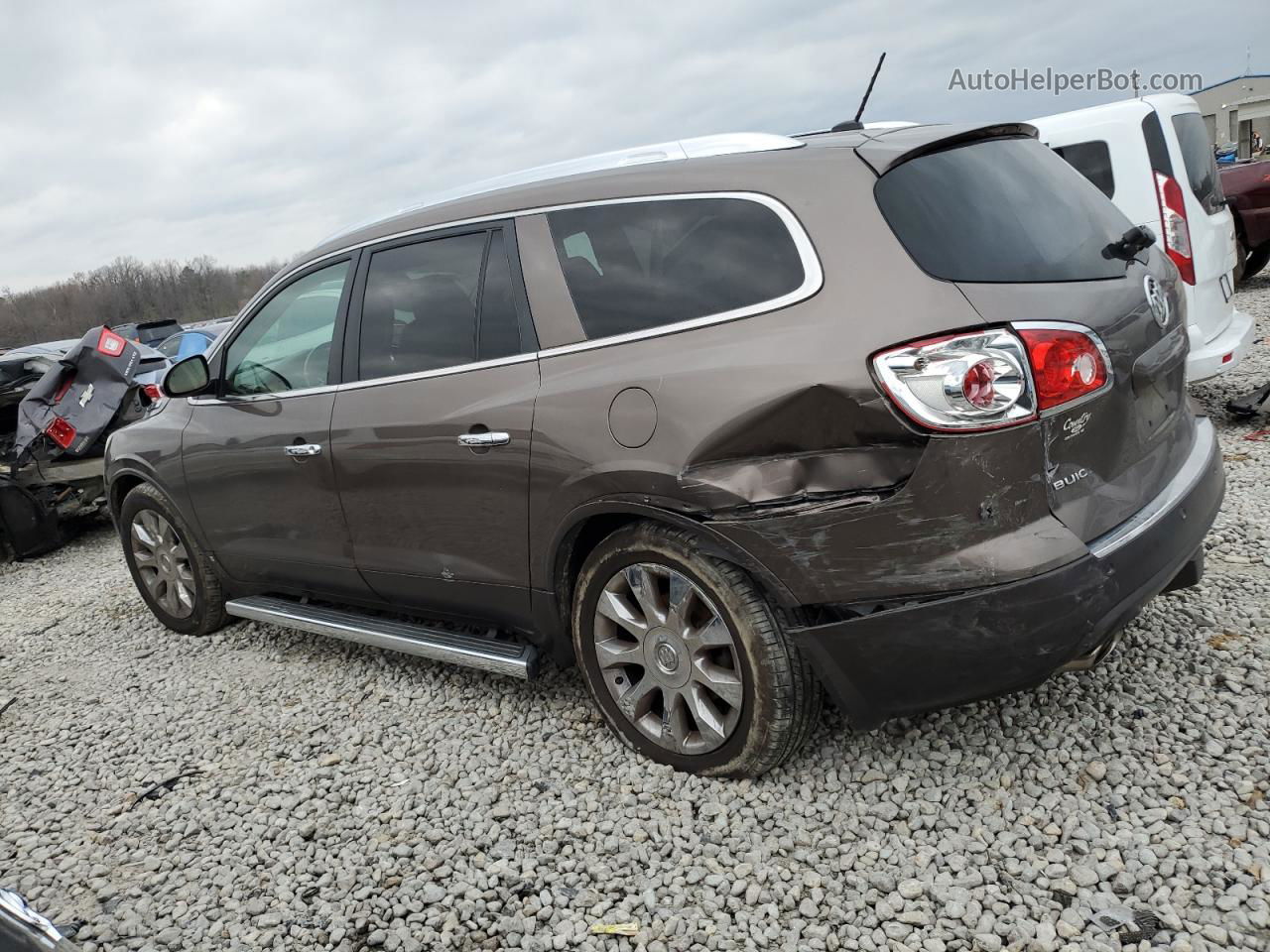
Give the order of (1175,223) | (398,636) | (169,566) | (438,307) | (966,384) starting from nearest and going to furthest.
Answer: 1. (966,384)
2. (438,307)
3. (398,636)
4. (169,566)
5. (1175,223)

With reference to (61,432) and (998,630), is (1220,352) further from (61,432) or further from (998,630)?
(61,432)

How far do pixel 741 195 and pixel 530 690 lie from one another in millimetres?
2078

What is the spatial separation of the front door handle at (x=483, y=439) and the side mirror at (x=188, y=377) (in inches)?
69.6

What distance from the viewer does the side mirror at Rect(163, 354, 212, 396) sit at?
13.8 feet

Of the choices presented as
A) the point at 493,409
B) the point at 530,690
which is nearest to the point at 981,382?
the point at 493,409

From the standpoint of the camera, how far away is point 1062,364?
7.69 ft

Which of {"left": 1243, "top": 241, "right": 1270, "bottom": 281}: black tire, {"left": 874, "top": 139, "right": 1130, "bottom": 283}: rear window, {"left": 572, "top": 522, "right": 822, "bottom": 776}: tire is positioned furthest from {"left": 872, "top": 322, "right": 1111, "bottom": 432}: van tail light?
{"left": 1243, "top": 241, "right": 1270, "bottom": 281}: black tire

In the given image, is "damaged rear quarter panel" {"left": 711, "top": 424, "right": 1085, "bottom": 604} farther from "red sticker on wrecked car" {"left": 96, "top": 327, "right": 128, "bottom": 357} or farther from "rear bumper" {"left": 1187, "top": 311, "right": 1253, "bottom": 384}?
"red sticker on wrecked car" {"left": 96, "top": 327, "right": 128, "bottom": 357}

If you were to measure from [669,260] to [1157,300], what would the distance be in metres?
1.43

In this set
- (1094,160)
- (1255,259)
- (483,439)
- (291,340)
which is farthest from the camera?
(1255,259)

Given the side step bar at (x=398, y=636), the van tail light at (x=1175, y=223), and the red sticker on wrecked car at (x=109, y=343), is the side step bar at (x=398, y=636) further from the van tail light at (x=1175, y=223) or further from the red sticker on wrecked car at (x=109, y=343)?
the van tail light at (x=1175, y=223)

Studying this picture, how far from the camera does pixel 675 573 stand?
9.06ft

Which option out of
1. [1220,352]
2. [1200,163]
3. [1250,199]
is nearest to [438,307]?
[1220,352]

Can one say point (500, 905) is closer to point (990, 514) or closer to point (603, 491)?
point (603, 491)
